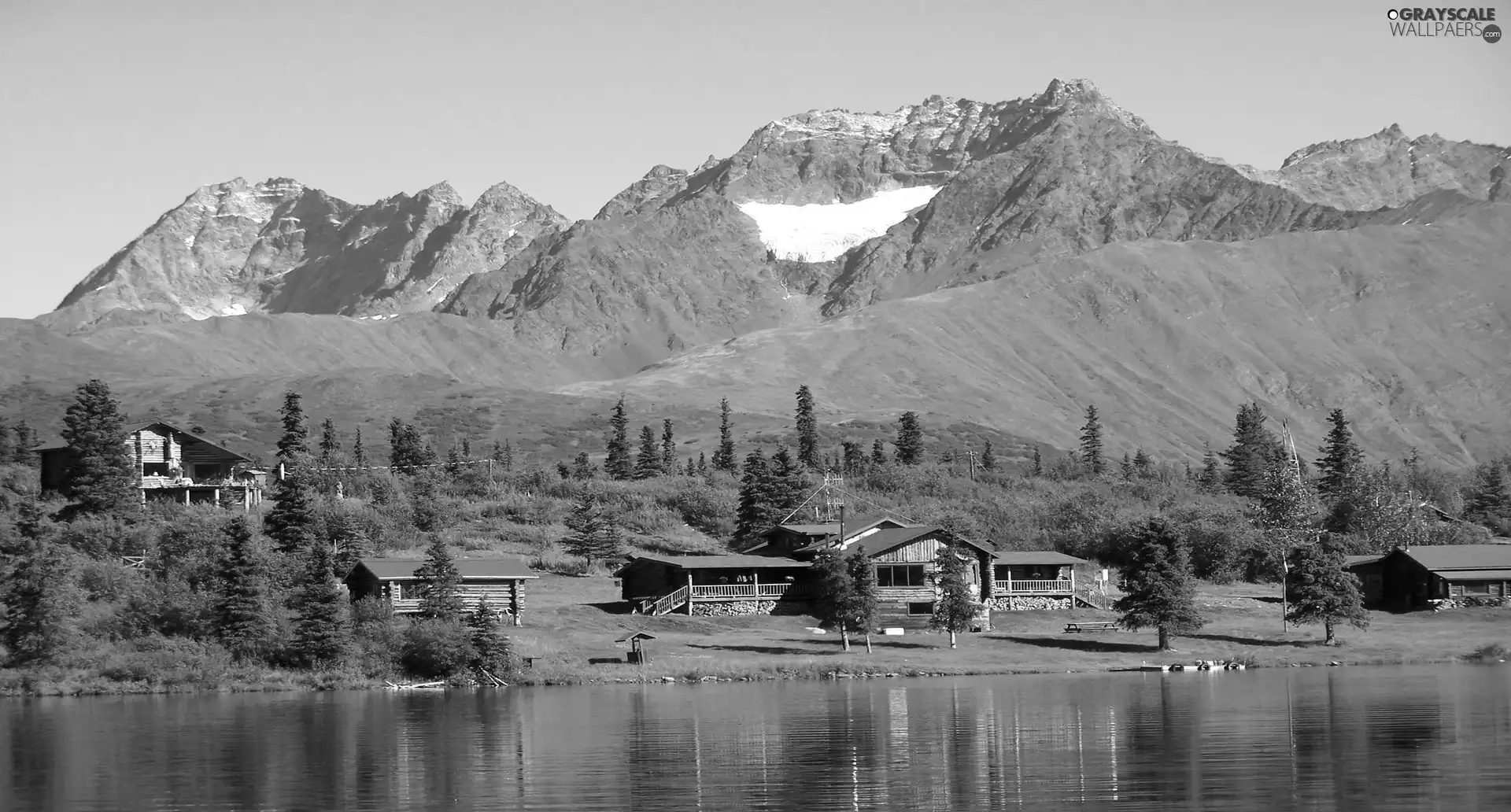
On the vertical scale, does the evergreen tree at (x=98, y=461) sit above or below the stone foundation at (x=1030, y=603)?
above

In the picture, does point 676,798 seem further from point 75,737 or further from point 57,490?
point 57,490

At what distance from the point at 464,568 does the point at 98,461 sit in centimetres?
3333

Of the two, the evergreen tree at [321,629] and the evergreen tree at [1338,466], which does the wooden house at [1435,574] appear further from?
the evergreen tree at [321,629]

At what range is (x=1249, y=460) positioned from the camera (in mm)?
178875

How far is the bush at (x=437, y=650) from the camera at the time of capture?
82.2 metres

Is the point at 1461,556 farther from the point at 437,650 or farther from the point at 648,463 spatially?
the point at 648,463

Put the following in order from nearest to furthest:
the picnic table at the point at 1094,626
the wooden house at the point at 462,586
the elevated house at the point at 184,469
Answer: the wooden house at the point at 462,586 < the picnic table at the point at 1094,626 < the elevated house at the point at 184,469

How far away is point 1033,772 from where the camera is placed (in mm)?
53562

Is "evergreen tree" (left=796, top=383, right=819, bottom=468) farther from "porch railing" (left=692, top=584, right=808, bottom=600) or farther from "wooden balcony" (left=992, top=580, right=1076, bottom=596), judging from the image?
"porch railing" (left=692, top=584, right=808, bottom=600)

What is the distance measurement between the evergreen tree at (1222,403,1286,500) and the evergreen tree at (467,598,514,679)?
89.2m

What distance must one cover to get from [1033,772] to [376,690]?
3636 centimetres

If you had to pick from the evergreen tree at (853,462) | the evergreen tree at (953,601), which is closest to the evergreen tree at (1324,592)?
the evergreen tree at (953,601)

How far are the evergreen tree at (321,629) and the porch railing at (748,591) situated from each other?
2382 centimetres

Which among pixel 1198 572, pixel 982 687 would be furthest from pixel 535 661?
pixel 1198 572
